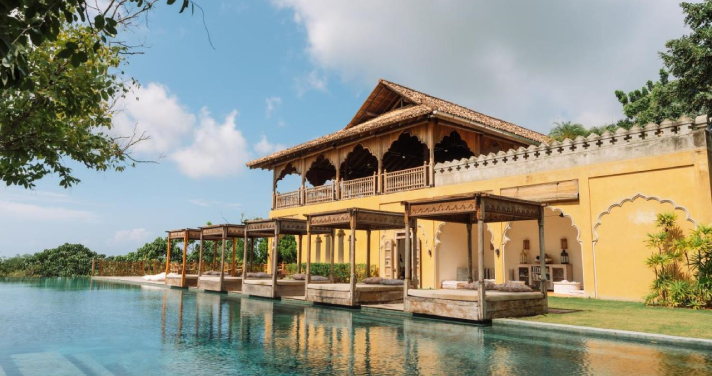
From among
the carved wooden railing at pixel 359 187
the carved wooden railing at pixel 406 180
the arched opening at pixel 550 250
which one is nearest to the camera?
the arched opening at pixel 550 250

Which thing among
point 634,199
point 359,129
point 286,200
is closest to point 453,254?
point 359,129

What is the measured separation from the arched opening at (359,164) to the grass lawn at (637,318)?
13168 millimetres

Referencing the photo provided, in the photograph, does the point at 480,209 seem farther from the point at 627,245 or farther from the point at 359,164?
the point at 359,164

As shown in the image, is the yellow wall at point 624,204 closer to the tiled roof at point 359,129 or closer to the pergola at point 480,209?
the pergola at point 480,209

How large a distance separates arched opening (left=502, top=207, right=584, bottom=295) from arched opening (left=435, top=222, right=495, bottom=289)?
3.31ft

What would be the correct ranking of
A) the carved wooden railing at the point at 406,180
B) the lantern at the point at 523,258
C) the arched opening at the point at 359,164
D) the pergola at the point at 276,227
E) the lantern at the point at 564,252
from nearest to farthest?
the pergola at the point at 276,227
the lantern at the point at 564,252
the lantern at the point at 523,258
the carved wooden railing at the point at 406,180
the arched opening at the point at 359,164

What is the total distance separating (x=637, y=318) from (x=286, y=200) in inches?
690

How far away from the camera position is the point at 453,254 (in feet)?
57.8

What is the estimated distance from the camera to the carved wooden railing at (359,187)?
65.5ft

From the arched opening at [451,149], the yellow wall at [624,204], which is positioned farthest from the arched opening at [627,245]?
the arched opening at [451,149]

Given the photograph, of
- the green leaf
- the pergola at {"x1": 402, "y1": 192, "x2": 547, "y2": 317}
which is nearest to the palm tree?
the pergola at {"x1": 402, "y1": 192, "x2": 547, "y2": 317}

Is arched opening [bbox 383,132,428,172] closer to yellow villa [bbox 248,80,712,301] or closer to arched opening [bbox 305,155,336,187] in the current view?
yellow villa [bbox 248,80,712,301]

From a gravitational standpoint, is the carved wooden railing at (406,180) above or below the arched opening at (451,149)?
below

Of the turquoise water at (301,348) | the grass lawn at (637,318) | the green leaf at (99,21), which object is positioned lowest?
the turquoise water at (301,348)
